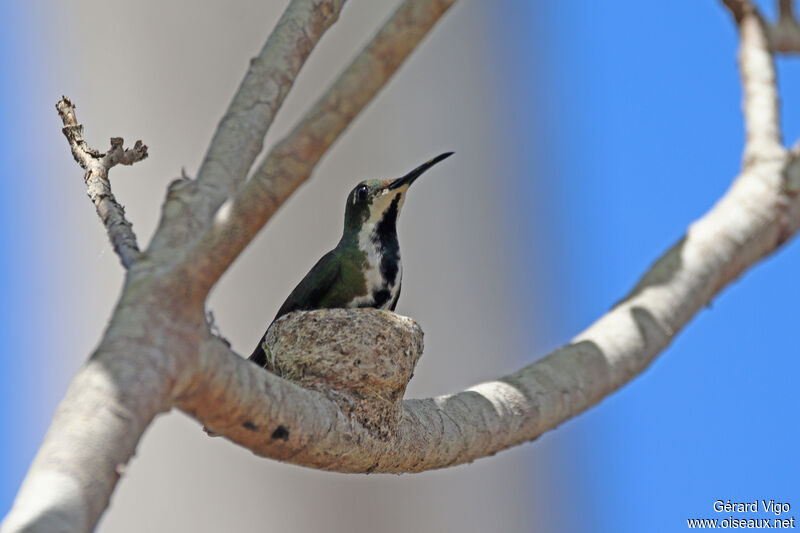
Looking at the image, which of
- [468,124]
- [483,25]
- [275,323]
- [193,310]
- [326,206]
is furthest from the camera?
[483,25]

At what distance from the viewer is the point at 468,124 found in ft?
39.3

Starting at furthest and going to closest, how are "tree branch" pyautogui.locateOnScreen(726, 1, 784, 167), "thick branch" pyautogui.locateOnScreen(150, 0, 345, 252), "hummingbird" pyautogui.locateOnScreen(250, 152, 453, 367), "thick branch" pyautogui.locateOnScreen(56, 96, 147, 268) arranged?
"hummingbird" pyautogui.locateOnScreen(250, 152, 453, 367) < "tree branch" pyautogui.locateOnScreen(726, 1, 784, 167) < "thick branch" pyautogui.locateOnScreen(56, 96, 147, 268) < "thick branch" pyautogui.locateOnScreen(150, 0, 345, 252)

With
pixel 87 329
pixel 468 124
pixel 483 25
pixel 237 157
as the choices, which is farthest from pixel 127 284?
pixel 483 25

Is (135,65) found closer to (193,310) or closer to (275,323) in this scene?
(275,323)

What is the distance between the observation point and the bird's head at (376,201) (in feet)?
16.7

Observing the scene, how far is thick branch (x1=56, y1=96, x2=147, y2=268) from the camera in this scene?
3.01 m

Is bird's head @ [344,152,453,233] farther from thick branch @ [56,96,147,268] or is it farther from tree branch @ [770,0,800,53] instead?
tree branch @ [770,0,800,53]

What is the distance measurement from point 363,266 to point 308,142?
2500 mm

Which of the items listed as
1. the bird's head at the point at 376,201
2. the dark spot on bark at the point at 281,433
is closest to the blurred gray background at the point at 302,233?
the bird's head at the point at 376,201

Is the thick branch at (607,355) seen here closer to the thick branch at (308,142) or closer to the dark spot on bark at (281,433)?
the dark spot on bark at (281,433)

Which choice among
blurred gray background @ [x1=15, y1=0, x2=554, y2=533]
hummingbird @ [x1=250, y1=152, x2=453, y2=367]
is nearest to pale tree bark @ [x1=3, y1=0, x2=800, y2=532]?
hummingbird @ [x1=250, y1=152, x2=453, y2=367]

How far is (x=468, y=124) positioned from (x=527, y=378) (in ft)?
29.5

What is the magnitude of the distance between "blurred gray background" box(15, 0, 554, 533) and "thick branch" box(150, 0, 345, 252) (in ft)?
18.2

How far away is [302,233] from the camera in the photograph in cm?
998
